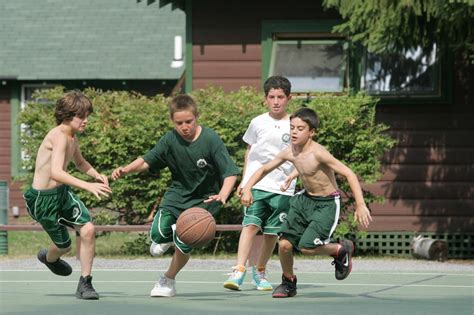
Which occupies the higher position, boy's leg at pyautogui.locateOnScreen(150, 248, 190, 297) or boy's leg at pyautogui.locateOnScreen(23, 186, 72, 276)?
boy's leg at pyautogui.locateOnScreen(23, 186, 72, 276)

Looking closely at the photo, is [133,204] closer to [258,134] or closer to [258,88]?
[258,88]

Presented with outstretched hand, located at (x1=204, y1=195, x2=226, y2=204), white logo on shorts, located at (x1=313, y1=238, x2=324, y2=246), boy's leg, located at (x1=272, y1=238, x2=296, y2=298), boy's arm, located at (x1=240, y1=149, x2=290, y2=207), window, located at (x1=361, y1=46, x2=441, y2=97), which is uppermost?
window, located at (x1=361, y1=46, x2=441, y2=97)

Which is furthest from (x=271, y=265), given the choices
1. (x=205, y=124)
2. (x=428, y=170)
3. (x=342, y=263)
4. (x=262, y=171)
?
(x=262, y=171)

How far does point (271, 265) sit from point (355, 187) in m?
5.17

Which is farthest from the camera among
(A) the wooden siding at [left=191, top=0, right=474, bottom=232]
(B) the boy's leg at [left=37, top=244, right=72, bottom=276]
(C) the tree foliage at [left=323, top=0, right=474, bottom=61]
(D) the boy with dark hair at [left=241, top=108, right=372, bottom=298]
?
(A) the wooden siding at [left=191, top=0, right=474, bottom=232]

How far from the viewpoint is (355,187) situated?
11023 mm

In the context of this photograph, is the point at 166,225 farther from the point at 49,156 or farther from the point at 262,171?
the point at 49,156

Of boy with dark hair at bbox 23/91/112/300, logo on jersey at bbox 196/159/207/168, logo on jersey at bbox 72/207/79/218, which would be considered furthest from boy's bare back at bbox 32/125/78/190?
logo on jersey at bbox 196/159/207/168

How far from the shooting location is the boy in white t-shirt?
12.4 metres

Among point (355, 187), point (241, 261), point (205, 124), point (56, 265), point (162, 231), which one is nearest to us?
point (355, 187)

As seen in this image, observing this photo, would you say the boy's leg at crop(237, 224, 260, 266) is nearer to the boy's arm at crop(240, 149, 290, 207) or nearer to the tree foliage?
the boy's arm at crop(240, 149, 290, 207)

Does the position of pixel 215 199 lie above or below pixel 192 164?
below

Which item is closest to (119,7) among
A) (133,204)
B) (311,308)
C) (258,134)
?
(133,204)

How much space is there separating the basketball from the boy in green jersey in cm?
15
